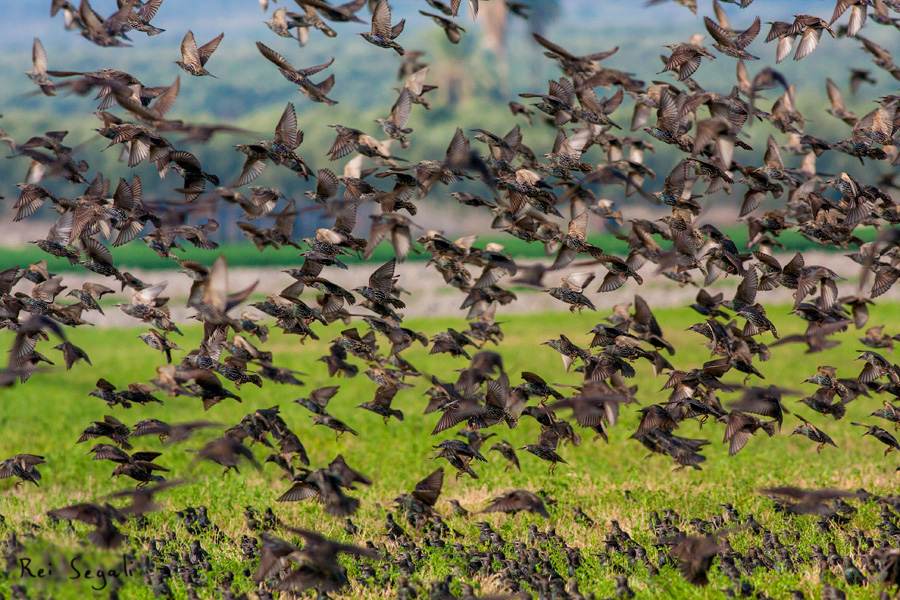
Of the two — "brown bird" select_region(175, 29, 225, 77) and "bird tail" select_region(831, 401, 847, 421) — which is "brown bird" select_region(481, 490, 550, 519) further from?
"brown bird" select_region(175, 29, 225, 77)

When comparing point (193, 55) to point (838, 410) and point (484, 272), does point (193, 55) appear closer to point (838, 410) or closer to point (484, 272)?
point (484, 272)

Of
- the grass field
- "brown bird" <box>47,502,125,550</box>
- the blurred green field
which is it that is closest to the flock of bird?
"brown bird" <box>47,502,125,550</box>

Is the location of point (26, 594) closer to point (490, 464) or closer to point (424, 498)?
point (424, 498)

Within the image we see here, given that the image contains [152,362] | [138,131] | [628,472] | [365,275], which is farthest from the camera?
[365,275]

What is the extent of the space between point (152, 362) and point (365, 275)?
20.9 meters

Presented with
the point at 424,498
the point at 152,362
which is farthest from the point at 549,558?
the point at 152,362

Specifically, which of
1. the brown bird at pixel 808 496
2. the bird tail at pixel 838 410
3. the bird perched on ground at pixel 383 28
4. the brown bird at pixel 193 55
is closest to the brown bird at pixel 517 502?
the brown bird at pixel 808 496

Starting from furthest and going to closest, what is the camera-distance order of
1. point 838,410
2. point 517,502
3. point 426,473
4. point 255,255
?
point 255,255 → point 426,473 → point 838,410 → point 517,502

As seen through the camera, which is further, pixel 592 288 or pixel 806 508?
pixel 592 288

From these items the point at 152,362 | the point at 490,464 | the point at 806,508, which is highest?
the point at 806,508

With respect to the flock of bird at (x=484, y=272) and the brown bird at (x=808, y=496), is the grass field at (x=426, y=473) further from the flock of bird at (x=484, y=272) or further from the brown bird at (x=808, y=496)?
the brown bird at (x=808, y=496)

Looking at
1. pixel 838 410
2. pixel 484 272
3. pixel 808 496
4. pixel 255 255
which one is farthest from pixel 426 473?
pixel 255 255

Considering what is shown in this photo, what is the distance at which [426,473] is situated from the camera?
10992mm

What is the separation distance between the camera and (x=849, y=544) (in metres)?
7.35
